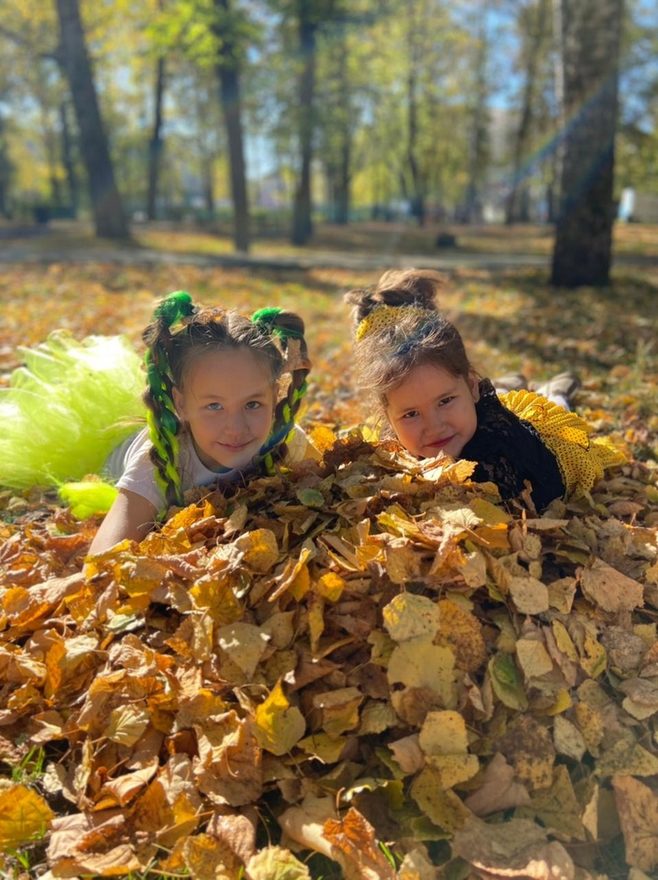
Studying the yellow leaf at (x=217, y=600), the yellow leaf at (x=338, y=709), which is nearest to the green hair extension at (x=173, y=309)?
the yellow leaf at (x=217, y=600)

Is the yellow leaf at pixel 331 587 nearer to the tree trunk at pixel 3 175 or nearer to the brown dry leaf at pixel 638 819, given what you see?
the brown dry leaf at pixel 638 819

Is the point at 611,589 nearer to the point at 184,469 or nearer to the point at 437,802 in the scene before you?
the point at 437,802

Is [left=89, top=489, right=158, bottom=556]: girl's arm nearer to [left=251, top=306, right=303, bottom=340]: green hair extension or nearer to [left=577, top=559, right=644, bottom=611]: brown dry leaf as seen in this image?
[left=251, top=306, right=303, bottom=340]: green hair extension

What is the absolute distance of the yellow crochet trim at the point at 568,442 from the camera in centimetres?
265

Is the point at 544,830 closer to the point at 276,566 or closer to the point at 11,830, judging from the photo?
the point at 276,566

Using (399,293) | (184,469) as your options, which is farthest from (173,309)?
(399,293)

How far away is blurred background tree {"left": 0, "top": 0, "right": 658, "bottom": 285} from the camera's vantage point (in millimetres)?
8016

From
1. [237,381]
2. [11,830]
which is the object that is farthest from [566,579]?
[11,830]

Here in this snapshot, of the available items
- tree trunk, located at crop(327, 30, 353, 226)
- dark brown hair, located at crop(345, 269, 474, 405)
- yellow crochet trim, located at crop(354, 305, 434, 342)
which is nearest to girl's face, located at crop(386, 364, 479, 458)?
dark brown hair, located at crop(345, 269, 474, 405)

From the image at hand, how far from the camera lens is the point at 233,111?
43.5ft

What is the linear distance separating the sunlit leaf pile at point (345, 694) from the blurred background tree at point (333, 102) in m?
6.67

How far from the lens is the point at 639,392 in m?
4.51

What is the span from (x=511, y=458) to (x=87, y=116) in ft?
43.7

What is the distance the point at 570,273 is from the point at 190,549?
726 centimetres
